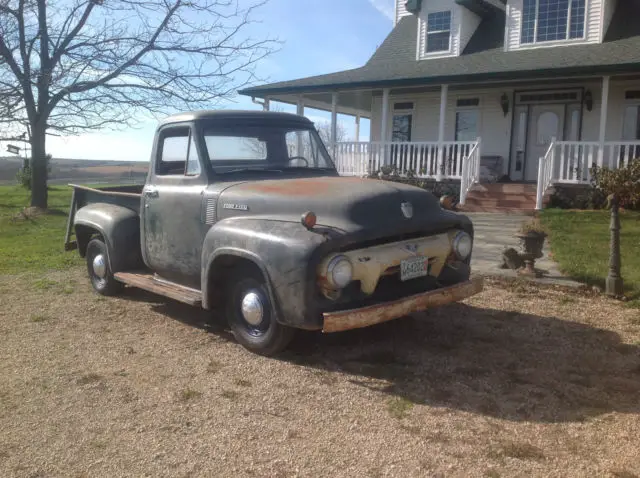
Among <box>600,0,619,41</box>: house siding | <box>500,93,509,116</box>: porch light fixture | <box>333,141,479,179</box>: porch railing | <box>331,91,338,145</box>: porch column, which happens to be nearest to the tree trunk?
<box>331,91,338,145</box>: porch column

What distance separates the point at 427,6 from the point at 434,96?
2.98 m

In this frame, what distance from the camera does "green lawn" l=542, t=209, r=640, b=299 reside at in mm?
7297

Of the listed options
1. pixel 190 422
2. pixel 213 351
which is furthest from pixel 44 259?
pixel 190 422

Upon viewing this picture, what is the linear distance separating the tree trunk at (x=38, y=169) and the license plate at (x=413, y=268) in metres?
15.6

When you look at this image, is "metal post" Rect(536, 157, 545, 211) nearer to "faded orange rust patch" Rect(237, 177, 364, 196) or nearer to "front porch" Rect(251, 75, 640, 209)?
"front porch" Rect(251, 75, 640, 209)

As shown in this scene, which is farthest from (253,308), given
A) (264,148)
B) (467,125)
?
(467,125)

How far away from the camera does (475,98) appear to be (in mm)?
18953

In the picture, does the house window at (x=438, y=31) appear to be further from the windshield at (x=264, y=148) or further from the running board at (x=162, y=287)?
the running board at (x=162, y=287)

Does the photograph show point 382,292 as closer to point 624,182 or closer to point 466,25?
point 624,182

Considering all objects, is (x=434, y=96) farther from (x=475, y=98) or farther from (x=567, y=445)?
(x=567, y=445)

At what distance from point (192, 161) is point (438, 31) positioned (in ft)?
52.3

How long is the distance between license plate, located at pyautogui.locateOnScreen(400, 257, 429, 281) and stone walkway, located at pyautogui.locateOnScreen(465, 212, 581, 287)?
3.16 metres

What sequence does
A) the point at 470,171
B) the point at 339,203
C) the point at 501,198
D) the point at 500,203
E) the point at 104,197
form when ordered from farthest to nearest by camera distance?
the point at 470,171
the point at 501,198
the point at 500,203
the point at 104,197
the point at 339,203

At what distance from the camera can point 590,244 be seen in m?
9.52
